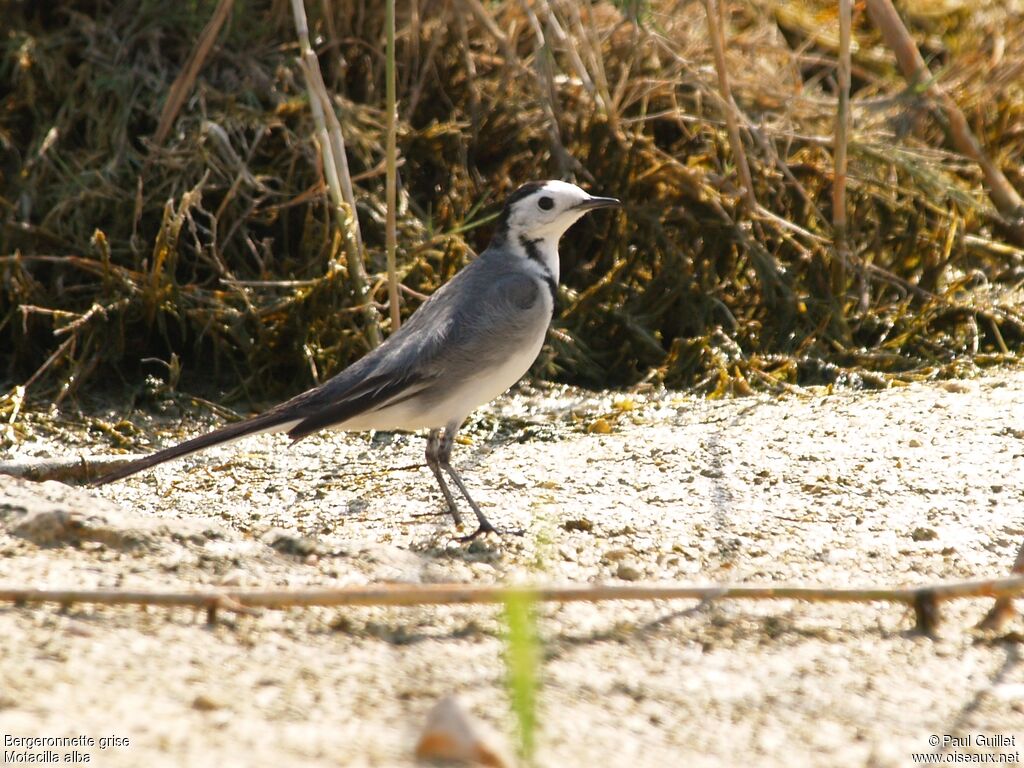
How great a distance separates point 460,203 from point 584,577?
3.39 m

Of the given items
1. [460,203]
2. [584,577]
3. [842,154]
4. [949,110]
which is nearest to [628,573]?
[584,577]

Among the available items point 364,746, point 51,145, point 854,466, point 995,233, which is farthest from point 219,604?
point 995,233

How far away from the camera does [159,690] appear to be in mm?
2701

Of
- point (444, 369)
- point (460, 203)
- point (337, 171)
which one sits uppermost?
point (337, 171)

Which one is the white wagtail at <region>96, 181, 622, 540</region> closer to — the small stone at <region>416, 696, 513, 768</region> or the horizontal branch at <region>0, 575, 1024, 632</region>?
the horizontal branch at <region>0, 575, 1024, 632</region>

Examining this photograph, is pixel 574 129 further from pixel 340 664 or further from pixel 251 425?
pixel 340 664

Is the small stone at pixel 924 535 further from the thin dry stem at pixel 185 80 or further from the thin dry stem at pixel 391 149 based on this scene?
the thin dry stem at pixel 185 80

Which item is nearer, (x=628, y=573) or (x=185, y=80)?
(x=628, y=573)

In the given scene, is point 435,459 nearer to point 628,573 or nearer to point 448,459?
point 448,459

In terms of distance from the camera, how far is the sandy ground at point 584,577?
104 inches

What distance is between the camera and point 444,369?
15.5ft

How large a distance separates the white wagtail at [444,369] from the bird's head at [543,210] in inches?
6.4

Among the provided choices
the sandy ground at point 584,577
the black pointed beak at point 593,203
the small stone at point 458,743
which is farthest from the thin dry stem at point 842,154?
the small stone at point 458,743

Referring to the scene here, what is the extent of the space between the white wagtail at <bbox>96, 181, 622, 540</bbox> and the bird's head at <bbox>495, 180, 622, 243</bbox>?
0.16 m
